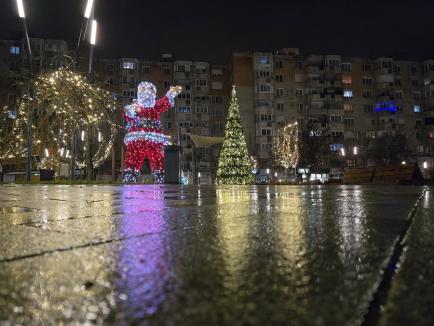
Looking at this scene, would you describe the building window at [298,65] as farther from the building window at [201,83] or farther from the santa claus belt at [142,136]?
the santa claus belt at [142,136]

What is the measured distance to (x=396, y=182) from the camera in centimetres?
1689

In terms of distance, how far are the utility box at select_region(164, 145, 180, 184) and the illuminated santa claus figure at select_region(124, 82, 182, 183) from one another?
101 inches

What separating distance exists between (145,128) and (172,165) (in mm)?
3775

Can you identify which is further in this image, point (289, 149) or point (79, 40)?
point (289, 149)

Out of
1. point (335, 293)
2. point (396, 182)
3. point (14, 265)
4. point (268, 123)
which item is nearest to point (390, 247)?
point (335, 293)

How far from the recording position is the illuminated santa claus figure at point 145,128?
79.6 ft

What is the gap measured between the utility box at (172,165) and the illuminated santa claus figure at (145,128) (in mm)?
2562

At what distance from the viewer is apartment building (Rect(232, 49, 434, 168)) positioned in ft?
244

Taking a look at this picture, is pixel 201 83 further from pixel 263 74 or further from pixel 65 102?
pixel 65 102

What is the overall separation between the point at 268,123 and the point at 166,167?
176ft

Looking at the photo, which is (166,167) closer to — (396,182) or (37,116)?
(37,116)

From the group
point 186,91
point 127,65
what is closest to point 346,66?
point 186,91

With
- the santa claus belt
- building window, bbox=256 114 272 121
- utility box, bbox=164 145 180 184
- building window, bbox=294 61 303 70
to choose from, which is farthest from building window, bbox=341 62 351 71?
utility box, bbox=164 145 180 184

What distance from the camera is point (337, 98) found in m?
75.6
